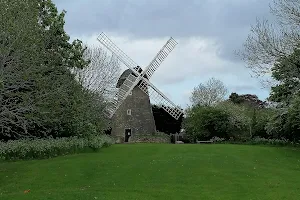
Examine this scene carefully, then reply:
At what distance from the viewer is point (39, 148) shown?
27484 millimetres

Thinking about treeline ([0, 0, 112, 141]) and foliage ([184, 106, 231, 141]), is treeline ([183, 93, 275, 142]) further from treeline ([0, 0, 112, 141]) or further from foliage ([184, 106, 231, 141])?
treeline ([0, 0, 112, 141])

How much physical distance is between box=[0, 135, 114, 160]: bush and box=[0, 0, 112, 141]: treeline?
0.74 meters

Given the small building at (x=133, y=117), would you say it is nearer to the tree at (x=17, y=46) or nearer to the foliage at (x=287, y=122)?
the foliage at (x=287, y=122)

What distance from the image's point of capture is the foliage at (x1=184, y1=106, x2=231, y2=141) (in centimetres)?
4875

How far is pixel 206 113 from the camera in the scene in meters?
50.1

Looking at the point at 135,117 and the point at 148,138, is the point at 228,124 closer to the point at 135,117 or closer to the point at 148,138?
the point at 148,138

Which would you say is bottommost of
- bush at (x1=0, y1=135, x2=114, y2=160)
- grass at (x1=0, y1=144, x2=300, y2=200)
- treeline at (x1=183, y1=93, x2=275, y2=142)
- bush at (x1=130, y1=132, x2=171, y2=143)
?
grass at (x1=0, y1=144, x2=300, y2=200)

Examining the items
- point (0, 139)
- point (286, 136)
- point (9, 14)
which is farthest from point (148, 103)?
point (9, 14)

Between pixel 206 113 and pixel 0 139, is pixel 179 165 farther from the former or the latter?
pixel 206 113

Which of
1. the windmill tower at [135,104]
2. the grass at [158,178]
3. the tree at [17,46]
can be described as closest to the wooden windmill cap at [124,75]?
the windmill tower at [135,104]

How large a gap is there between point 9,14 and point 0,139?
13.9 meters

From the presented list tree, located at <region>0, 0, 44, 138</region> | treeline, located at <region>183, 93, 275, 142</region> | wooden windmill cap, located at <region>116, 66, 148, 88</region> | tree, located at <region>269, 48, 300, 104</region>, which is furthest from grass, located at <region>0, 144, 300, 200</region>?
wooden windmill cap, located at <region>116, 66, 148, 88</region>

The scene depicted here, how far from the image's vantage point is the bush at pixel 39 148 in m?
26.5

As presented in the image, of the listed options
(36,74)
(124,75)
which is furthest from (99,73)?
(36,74)
